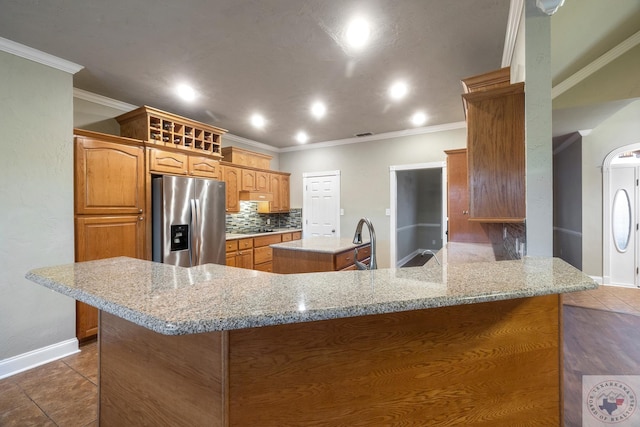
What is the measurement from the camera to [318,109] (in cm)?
371

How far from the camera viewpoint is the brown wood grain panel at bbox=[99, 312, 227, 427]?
0.87 metres

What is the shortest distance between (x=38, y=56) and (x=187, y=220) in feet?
6.15

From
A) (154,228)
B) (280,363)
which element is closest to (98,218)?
(154,228)

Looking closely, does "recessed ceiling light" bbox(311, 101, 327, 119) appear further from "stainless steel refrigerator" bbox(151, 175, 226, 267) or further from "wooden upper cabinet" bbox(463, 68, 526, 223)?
"wooden upper cabinet" bbox(463, 68, 526, 223)

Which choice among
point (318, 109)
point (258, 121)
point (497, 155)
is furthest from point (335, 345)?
point (258, 121)

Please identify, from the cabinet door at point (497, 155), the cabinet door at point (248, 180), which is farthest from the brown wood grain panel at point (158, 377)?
the cabinet door at point (248, 180)

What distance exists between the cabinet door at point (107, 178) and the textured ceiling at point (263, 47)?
669 mm

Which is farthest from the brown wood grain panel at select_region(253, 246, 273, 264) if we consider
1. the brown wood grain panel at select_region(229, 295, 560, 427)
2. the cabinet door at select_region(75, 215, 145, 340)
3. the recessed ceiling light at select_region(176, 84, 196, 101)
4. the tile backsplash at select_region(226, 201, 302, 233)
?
the brown wood grain panel at select_region(229, 295, 560, 427)

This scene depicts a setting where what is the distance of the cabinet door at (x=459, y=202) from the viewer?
3.28m

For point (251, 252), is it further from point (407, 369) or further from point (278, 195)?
point (407, 369)

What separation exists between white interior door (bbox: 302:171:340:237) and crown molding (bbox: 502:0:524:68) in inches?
130

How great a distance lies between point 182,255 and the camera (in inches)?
131

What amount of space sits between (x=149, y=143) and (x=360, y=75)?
2.39 meters

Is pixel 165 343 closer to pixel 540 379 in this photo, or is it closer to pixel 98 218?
pixel 540 379
